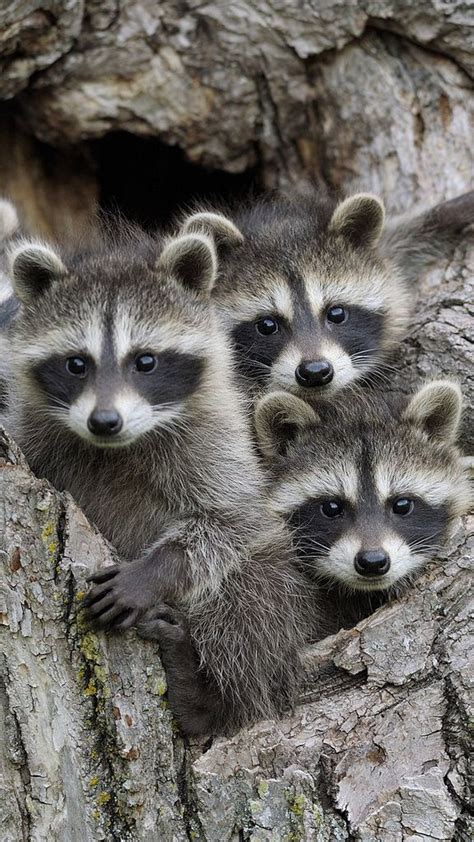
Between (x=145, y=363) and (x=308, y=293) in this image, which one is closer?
(x=145, y=363)

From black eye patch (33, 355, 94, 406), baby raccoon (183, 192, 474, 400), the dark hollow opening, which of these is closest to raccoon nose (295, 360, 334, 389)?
baby raccoon (183, 192, 474, 400)

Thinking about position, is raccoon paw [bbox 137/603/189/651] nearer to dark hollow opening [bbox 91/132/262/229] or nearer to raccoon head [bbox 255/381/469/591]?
raccoon head [bbox 255/381/469/591]

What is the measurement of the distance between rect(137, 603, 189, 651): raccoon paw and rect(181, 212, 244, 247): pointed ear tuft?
135 cm

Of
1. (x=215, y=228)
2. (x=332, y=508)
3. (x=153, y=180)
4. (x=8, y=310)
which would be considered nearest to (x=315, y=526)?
(x=332, y=508)

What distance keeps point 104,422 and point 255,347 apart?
1.15 meters

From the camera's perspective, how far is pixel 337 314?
423 centimetres

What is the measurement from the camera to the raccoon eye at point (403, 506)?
370cm

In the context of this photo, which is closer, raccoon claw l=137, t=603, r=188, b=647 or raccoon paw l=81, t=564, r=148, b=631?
raccoon paw l=81, t=564, r=148, b=631

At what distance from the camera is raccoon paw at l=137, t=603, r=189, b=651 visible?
3039 mm

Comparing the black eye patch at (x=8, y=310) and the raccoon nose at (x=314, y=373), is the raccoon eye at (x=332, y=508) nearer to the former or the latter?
the raccoon nose at (x=314, y=373)

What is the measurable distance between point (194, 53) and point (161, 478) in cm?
209

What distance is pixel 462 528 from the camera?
359cm

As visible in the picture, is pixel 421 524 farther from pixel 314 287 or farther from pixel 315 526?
pixel 314 287

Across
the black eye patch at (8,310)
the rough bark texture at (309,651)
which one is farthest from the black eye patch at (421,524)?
the black eye patch at (8,310)
